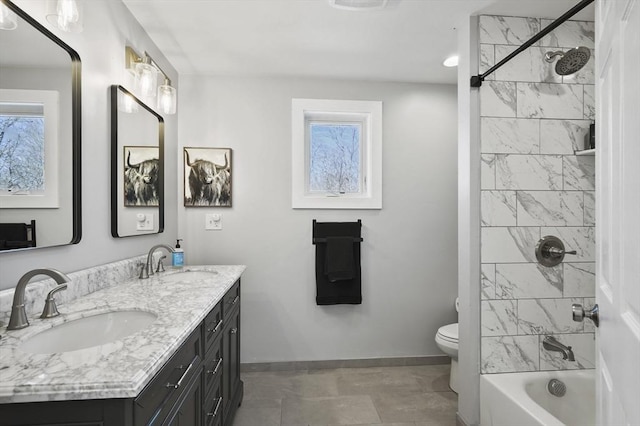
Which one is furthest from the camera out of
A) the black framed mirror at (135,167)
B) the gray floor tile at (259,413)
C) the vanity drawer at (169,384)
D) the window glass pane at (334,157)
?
the window glass pane at (334,157)

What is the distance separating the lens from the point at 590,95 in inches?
70.5

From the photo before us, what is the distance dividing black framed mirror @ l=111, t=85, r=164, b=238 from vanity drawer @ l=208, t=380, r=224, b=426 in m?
0.90

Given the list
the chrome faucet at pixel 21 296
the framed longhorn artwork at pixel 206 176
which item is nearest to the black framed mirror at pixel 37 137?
the chrome faucet at pixel 21 296

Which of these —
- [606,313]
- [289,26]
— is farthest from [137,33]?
[606,313]

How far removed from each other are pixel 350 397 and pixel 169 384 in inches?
62.9

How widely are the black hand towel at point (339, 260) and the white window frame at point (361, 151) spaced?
304 millimetres

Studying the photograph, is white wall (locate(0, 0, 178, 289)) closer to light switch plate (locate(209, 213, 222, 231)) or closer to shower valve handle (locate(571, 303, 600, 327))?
light switch plate (locate(209, 213, 222, 231))

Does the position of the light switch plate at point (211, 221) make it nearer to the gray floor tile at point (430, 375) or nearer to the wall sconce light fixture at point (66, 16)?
the wall sconce light fixture at point (66, 16)

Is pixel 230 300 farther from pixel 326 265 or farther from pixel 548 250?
pixel 548 250

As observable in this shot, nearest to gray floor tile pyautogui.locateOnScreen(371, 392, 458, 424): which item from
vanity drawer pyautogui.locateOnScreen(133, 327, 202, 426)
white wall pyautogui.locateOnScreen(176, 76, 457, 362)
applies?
white wall pyautogui.locateOnScreen(176, 76, 457, 362)

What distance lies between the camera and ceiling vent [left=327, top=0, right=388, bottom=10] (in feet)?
5.37

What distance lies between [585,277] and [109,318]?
7.66ft

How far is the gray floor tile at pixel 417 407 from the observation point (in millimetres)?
1964

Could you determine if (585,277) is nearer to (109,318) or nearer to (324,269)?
(324,269)
